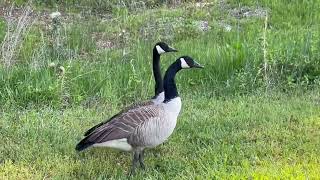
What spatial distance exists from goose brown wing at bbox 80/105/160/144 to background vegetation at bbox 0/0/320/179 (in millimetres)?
494

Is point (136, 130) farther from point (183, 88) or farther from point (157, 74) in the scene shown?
point (183, 88)

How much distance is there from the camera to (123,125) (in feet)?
19.4

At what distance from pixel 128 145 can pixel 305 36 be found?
4973 mm

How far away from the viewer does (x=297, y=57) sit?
8.98m

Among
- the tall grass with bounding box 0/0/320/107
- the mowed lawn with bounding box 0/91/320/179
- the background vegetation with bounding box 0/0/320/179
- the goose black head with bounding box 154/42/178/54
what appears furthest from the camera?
the tall grass with bounding box 0/0/320/107

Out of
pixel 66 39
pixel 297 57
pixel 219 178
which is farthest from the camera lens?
pixel 66 39

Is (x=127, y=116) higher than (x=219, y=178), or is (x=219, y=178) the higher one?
(x=127, y=116)

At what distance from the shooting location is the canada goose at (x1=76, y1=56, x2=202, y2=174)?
5.80 m

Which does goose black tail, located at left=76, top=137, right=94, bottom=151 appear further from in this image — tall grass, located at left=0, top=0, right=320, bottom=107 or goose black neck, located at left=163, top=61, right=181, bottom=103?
tall grass, located at left=0, top=0, right=320, bottom=107

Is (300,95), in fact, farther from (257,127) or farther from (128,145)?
(128,145)

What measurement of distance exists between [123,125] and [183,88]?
306cm

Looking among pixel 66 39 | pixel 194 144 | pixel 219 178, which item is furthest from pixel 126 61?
pixel 219 178

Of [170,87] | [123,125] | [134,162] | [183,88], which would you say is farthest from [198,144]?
[183,88]

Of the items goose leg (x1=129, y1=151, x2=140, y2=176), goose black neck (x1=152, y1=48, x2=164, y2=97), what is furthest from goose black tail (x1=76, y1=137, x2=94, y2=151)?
goose black neck (x1=152, y1=48, x2=164, y2=97)
